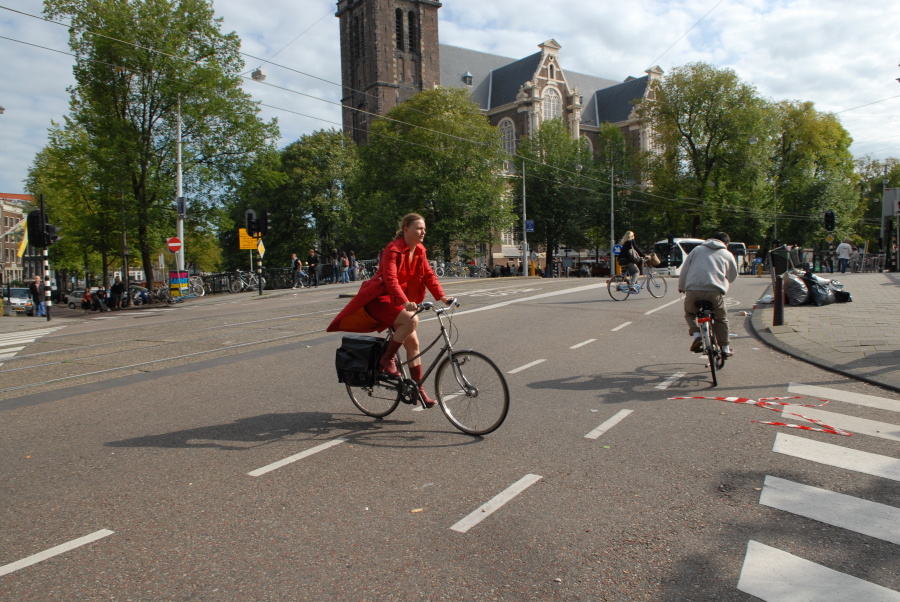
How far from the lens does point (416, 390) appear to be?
5.45 meters

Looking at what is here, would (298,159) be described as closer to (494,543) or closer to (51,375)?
(51,375)

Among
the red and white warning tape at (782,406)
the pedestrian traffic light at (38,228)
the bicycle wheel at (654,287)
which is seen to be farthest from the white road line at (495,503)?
the pedestrian traffic light at (38,228)

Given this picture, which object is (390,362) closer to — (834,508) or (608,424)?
(608,424)

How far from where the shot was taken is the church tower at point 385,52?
203 feet

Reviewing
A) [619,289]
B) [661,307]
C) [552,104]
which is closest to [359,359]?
[661,307]

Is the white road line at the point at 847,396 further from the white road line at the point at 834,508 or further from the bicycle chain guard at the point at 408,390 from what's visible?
the bicycle chain guard at the point at 408,390

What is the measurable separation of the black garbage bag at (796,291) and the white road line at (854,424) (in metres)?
9.38

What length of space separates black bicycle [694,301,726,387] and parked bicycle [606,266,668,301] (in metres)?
9.74

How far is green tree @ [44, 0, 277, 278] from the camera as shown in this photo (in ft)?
97.1

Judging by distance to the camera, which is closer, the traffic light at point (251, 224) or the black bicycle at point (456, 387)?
the black bicycle at point (456, 387)

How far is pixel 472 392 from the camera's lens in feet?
16.9

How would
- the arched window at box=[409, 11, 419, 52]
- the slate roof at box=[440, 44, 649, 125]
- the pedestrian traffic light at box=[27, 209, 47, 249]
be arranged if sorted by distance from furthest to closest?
1. the slate roof at box=[440, 44, 649, 125]
2. the arched window at box=[409, 11, 419, 52]
3. the pedestrian traffic light at box=[27, 209, 47, 249]

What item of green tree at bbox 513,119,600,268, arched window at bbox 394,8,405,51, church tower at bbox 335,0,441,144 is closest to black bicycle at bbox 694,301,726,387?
green tree at bbox 513,119,600,268

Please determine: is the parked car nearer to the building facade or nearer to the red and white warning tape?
the red and white warning tape
